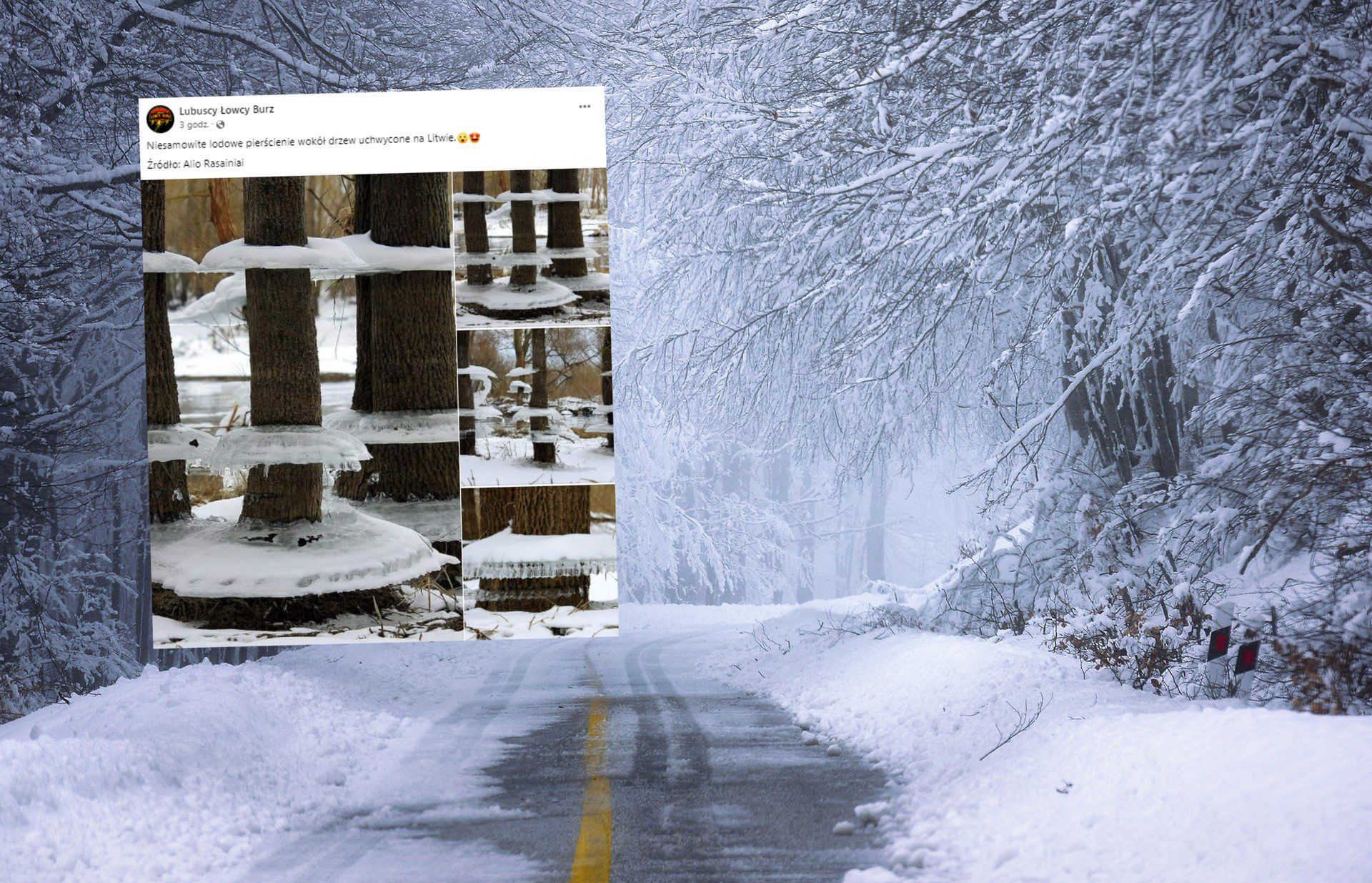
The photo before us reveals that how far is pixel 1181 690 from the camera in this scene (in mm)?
5652

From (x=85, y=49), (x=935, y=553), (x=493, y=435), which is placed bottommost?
(x=935, y=553)

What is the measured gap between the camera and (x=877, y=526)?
6.41 meters

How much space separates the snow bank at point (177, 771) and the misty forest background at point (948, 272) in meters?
1.24

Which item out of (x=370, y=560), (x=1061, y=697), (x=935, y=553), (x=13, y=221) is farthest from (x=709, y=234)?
(x=13, y=221)

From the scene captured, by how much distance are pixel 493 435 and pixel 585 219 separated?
4.31ft

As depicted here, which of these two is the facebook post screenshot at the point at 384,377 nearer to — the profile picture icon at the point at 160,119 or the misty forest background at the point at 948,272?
the profile picture icon at the point at 160,119

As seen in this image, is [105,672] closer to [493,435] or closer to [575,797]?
[493,435]

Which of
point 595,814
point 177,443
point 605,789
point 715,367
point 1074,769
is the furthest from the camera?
point 715,367

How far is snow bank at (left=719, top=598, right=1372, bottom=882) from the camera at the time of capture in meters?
4.14

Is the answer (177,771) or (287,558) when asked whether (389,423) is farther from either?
(177,771)

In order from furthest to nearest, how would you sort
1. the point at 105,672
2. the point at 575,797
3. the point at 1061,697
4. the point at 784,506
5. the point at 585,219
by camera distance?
the point at 105,672 < the point at 784,506 < the point at 585,219 < the point at 1061,697 < the point at 575,797

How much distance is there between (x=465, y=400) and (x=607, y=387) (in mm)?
800

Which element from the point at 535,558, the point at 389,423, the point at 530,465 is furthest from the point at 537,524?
the point at 389,423

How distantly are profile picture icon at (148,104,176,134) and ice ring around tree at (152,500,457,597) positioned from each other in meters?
2.17
